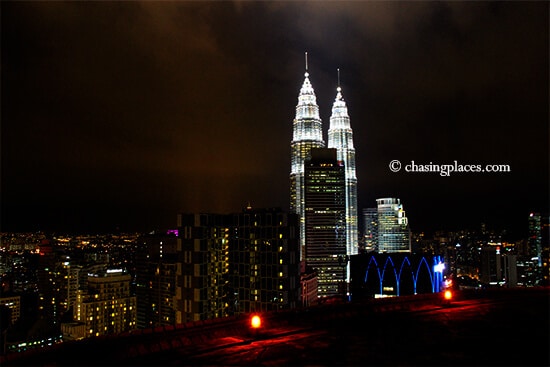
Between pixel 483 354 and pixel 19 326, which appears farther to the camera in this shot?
pixel 19 326

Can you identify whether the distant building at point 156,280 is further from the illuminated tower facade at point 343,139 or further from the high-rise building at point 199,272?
the illuminated tower facade at point 343,139

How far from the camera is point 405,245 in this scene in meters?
138

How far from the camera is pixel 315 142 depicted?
12938 centimetres

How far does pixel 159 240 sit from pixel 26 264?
29996 millimetres

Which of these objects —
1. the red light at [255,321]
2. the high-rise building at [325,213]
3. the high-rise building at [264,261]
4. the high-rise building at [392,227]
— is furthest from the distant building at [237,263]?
the high-rise building at [392,227]

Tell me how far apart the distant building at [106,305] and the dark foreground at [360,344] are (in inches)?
2156

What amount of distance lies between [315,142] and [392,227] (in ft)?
124

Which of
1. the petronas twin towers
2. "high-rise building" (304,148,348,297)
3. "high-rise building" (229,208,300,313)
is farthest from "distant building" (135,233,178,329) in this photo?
the petronas twin towers

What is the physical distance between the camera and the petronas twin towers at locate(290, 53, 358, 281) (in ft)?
419

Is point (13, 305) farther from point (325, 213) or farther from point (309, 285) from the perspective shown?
point (325, 213)

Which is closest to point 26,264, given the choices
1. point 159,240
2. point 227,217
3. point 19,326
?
point 159,240

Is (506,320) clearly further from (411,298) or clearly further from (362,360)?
(362,360)

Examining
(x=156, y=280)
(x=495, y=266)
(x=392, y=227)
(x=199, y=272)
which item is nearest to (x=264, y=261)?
(x=199, y=272)

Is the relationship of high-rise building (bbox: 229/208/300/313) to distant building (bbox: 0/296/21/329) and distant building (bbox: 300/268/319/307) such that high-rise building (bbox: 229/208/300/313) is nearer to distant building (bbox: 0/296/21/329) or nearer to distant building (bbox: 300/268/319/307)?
distant building (bbox: 300/268/319/307)
